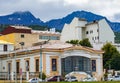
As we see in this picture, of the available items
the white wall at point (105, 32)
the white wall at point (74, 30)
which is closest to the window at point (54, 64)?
the white wall at point (105, 32)

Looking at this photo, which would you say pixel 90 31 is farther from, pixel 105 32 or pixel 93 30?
pixel 105 32

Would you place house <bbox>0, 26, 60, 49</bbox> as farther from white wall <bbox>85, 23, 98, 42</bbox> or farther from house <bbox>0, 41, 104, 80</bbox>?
house <bbox>0, 41, 104, 80</bbox>

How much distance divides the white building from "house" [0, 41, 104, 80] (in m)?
62.2

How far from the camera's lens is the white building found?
148 metres

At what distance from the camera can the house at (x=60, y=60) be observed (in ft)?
255

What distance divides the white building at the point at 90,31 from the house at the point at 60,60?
6224 cm

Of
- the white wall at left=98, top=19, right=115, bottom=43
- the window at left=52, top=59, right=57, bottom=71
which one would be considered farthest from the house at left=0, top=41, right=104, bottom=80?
the white wall at left=98, top=19, right=115, bottom=43

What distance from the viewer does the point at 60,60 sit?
262 ft

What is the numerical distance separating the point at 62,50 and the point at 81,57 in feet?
14.4

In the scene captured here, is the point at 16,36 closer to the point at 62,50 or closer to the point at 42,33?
the point at 42,33

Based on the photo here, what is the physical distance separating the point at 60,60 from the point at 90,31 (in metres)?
77.1

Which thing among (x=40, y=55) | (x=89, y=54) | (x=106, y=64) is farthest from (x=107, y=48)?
(x=40, y=55)

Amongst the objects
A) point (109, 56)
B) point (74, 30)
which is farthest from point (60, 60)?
point (74, 30)

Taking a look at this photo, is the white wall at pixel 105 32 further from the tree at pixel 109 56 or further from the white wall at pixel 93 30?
the tree at pixel 109 56
